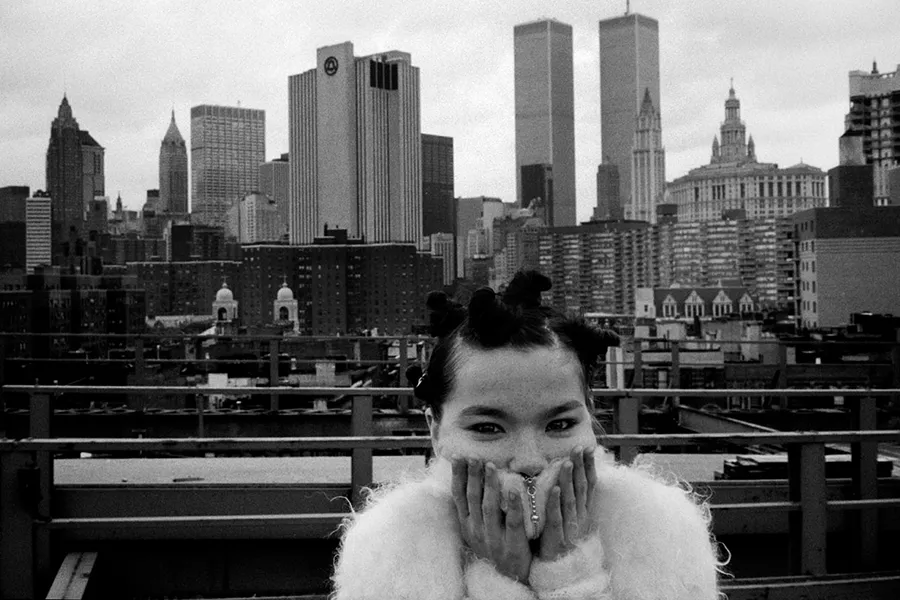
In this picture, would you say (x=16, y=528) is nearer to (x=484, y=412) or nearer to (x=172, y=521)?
(x=172, y=521)

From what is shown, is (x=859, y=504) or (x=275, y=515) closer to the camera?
(x=275, y=515)

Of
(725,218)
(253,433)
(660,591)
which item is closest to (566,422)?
(660,591)

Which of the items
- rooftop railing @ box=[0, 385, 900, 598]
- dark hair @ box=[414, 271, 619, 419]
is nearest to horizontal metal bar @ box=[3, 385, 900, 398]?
rooftop railing @ box=[0, 385, 900, 598]

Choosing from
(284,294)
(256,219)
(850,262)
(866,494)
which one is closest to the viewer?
(866,494)

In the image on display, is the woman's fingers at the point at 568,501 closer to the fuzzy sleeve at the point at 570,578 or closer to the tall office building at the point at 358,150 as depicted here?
the fuzzy sleeve at the point at 570,578

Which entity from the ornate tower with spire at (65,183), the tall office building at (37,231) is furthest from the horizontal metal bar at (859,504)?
the ornate tower with spire at (65,183)

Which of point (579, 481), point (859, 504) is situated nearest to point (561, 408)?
point (579, 481)

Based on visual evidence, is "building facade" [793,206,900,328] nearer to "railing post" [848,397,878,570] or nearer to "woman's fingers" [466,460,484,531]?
"railing post" [848,397,878,570]
